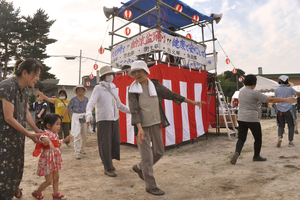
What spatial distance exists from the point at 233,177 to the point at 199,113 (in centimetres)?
371

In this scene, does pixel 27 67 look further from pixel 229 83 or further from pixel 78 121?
pixel 229 83

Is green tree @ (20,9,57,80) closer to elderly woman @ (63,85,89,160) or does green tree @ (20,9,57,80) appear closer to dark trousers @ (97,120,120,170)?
elderly woman @ (63,85,89,160)

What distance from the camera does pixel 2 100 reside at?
2158mm

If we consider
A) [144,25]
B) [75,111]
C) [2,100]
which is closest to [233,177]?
[2,100]

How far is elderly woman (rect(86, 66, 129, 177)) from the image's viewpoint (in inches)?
151

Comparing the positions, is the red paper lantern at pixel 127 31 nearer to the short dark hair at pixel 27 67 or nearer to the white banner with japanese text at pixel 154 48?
the white banner with japanese text at pixel 154 48

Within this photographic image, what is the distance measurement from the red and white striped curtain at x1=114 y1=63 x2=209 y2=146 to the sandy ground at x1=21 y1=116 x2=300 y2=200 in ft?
3.43

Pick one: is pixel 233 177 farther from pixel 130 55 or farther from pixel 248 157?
pixel 130 55

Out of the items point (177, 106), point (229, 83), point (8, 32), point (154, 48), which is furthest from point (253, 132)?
point (229, 83)

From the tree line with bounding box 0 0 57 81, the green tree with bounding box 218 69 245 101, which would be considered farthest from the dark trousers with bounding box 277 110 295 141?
the green tree with bounding box 218 69 245 101

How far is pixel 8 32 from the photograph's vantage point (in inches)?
776

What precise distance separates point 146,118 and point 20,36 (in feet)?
78.3

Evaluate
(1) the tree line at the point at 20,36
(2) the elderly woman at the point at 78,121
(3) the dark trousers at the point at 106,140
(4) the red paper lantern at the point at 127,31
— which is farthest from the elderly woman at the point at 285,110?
(1) the tree line at the point at 20,36

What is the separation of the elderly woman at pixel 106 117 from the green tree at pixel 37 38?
66.8 feet
